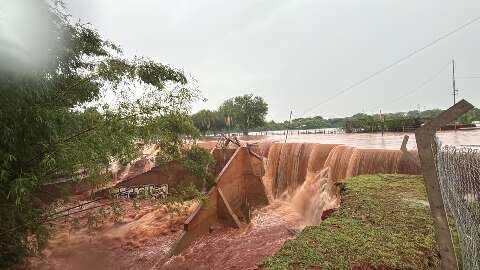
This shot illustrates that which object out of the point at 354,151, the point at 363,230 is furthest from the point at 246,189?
the point at 363,230

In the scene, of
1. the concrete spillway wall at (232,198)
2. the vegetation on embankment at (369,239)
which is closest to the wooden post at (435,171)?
the vegetation on embankment at (369,239)

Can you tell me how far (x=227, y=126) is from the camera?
5788 cm

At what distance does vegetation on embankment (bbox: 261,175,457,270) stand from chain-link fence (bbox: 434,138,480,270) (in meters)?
0.62

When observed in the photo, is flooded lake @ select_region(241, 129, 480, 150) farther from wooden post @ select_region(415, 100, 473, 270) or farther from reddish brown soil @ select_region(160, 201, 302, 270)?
wooden post @ select_region(415, 100, 473, 270)

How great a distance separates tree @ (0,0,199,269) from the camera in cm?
444

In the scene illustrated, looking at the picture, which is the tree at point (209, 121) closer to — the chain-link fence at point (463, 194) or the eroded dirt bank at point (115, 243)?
the eroded dirt bank at point (115, 243)

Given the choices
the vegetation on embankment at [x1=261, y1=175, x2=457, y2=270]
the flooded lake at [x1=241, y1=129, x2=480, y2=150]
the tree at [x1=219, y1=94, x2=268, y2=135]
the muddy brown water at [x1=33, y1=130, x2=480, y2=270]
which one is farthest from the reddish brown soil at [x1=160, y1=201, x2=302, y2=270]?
the tree at [x1=219, y1=94, x2=268, y2=135]

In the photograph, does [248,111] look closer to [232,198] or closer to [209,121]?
[209,121]

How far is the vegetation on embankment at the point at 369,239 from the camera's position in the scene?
4.76 metres

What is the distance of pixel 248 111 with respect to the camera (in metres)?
53.9

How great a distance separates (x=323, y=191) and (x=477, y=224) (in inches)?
307

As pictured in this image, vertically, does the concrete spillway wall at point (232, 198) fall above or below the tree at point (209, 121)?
below

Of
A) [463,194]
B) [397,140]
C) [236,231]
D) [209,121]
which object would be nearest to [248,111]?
[209,121]

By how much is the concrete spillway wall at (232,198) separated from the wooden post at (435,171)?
10.4 metres
